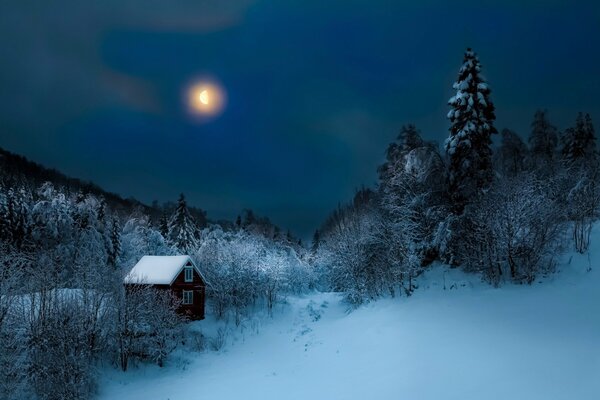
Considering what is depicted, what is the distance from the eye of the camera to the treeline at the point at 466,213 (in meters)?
20.2

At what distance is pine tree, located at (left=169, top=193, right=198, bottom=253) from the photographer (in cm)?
5178

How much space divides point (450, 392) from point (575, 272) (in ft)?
40.0

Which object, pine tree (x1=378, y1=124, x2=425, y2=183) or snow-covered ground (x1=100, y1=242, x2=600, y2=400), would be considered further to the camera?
pine tree (x1=378, y1=124, x2=425, y2=183)

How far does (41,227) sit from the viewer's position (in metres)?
36.6

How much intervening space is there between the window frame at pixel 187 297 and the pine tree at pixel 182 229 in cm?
1816

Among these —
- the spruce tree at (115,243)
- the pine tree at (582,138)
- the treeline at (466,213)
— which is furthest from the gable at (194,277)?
the pine tree at (582,138)

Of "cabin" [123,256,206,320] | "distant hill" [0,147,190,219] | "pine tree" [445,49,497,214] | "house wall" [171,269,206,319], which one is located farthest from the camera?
"distant hill" [0,147,190,219]

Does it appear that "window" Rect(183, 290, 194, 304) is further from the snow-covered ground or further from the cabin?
the snow-covered ground

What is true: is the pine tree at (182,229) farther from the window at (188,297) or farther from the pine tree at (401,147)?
the pine tree at (401,147)

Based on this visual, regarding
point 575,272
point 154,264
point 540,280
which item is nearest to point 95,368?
point 154,264

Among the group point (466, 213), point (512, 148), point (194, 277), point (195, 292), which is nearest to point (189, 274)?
point (194, 277)

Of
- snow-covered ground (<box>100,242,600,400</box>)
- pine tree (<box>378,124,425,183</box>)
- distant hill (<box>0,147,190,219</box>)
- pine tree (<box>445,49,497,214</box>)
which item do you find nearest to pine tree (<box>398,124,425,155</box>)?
pine tree (<box>378,124,425,183</box>)

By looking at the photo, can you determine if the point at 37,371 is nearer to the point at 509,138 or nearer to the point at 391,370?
the point at 391,370

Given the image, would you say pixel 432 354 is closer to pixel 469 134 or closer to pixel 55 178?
pixel 469 134
